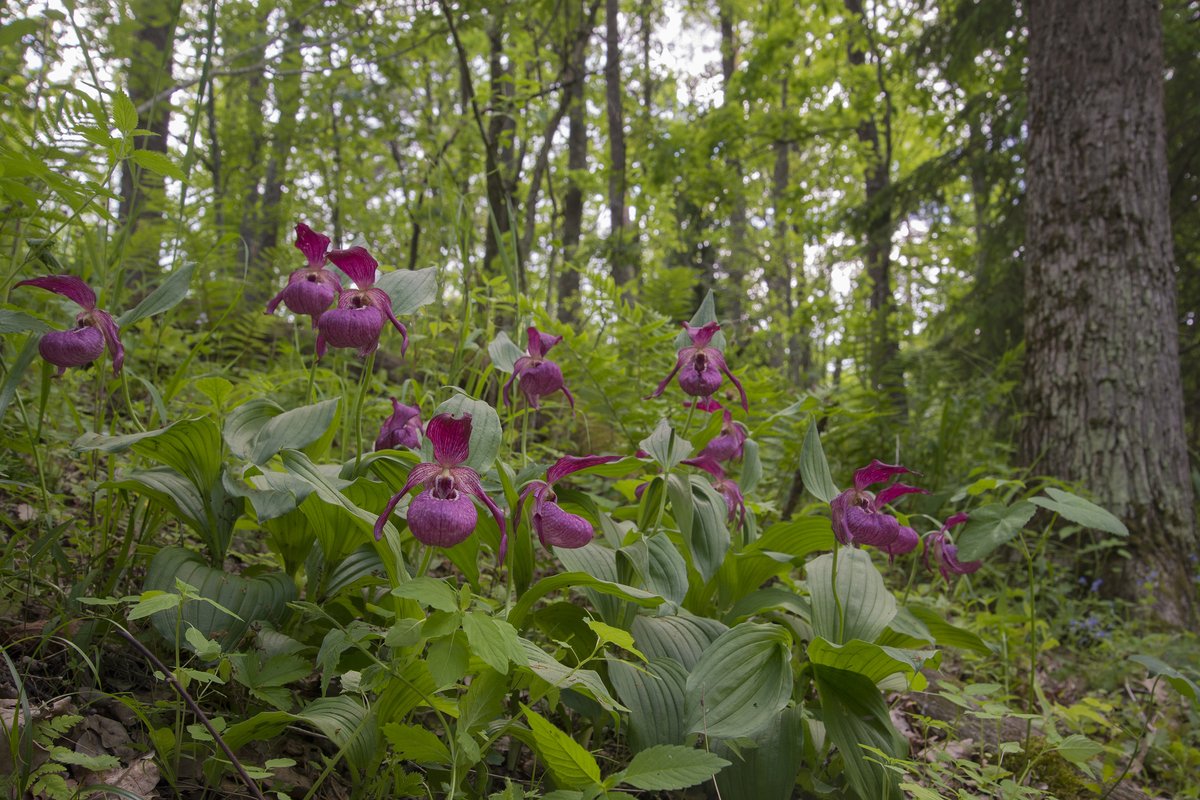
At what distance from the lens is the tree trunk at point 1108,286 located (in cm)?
382

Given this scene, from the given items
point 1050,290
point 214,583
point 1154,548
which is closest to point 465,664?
point 214,583

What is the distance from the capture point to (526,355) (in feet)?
6.45

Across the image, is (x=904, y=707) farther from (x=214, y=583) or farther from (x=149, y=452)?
(x=149, y=452)

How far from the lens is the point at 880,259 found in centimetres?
732

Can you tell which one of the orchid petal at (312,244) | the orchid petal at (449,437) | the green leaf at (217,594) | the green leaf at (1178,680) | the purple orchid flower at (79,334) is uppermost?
the orchid petal at (312,244)

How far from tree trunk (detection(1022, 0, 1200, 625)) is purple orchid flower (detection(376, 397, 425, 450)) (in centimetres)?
376

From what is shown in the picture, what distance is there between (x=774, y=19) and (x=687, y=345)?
6.85 m

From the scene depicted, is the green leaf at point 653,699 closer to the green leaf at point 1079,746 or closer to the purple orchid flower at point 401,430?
the purple orchid flower at point 401,430

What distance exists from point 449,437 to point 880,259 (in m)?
7.01

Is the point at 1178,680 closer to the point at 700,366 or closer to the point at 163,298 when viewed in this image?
the point at 700,366

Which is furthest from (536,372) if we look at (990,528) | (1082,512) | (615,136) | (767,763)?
(615,136)

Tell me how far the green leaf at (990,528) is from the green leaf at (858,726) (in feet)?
1.63

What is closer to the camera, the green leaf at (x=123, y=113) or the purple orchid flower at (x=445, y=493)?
the purple orchid flower at (x=445, y=493)

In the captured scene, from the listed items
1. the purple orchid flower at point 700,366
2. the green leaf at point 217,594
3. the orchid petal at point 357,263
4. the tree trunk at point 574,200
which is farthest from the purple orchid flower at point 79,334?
the tree trunk at point 574,200
